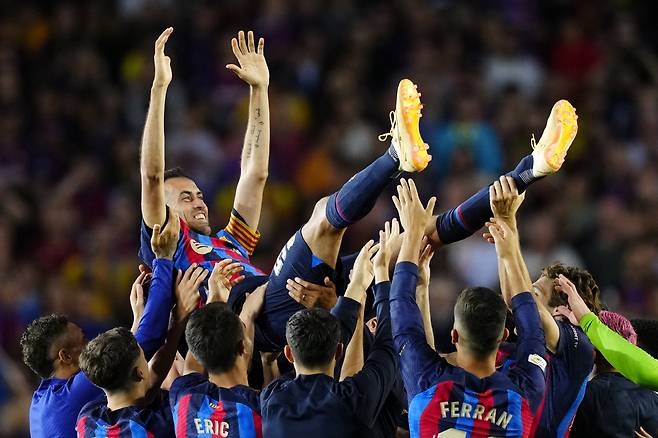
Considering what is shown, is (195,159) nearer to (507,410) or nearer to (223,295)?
(223,295)

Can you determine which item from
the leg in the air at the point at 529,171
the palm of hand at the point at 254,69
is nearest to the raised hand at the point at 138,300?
the palm of hand at the point at 254,69

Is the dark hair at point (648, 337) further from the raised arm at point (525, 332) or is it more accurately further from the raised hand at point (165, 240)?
the raised hand at point (165, 240)

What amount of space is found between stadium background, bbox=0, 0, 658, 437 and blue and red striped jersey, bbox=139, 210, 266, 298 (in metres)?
2.92

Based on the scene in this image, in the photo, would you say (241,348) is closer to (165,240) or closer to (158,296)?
(158,296)

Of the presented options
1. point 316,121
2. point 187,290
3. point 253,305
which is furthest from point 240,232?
point 316,121

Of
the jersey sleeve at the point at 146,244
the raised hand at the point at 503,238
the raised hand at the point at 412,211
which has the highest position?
the jersey sleeve at the point at 146,244

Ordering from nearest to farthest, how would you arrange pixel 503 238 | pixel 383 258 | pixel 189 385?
pixel 189 385
pixel 503 238
pixel 383 258

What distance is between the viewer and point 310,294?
6.19 m

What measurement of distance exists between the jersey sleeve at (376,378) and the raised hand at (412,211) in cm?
29

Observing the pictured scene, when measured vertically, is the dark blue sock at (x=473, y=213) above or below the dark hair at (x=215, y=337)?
above

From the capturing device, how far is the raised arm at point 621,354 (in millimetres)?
5570

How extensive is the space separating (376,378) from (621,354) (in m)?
1.16

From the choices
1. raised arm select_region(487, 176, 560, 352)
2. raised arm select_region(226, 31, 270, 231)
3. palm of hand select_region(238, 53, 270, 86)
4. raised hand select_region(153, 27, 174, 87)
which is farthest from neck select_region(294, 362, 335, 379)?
palm of hand select_region(238, 53, 270, 86)

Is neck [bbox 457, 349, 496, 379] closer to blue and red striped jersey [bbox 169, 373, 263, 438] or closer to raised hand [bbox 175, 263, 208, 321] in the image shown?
blue and red striped jersey [bbox 169, 373, 263, 438]
